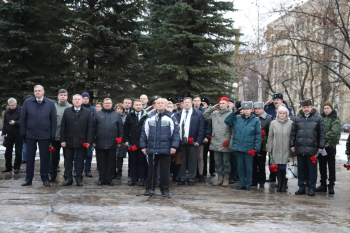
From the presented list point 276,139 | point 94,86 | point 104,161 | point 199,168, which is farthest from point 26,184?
point 94,86

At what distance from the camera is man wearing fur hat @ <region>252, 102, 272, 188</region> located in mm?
10188

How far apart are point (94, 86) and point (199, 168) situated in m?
12.2

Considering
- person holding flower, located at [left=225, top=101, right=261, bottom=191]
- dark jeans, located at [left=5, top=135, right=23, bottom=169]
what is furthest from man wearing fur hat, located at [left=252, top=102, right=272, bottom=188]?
dark jeans, located at [left=5, top=135, right=23, bottom=169]

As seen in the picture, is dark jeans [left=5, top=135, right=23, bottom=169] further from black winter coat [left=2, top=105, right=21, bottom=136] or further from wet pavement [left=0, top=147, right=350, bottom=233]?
wet pavement [left=0, top=147, right=350, bottom=233]

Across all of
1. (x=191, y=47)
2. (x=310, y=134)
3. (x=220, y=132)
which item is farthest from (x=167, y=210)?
(x=191, y=47)

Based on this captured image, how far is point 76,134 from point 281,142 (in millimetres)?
4535

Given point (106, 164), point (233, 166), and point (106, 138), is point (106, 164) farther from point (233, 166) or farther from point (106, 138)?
point (233, 166)

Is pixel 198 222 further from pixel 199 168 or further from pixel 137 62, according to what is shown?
pixel 137 62

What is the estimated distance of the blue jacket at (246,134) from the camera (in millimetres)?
9547

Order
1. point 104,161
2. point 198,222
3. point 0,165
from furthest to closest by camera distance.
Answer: point 0,165 < point 104,161 < point 198,222

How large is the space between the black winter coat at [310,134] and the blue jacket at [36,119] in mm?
5337

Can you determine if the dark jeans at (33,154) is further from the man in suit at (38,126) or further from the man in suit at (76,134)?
the man in suit at (76,134)

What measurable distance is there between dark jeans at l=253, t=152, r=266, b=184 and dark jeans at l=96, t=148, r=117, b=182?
3.39m

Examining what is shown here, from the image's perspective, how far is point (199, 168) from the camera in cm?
1100
